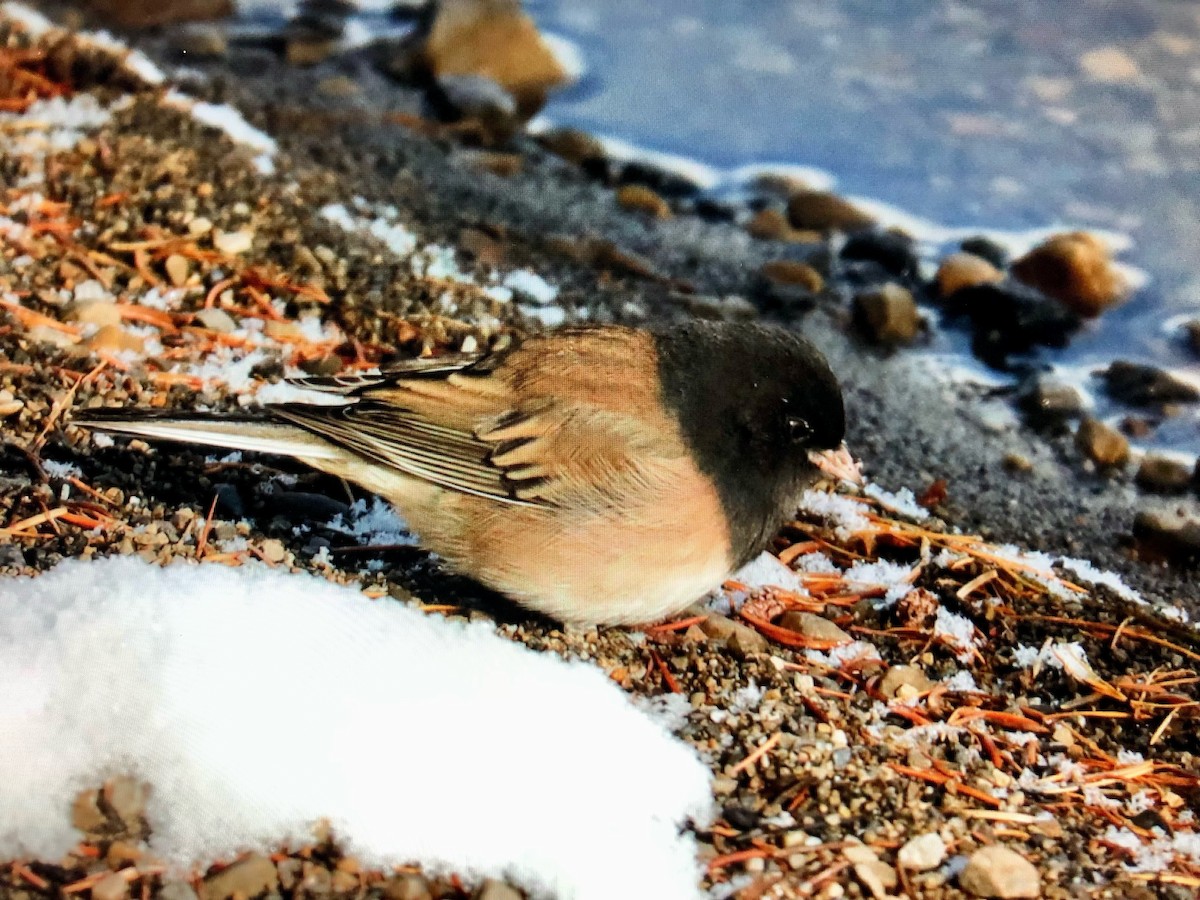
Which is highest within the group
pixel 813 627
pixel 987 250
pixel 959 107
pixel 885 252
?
pixel 959 107

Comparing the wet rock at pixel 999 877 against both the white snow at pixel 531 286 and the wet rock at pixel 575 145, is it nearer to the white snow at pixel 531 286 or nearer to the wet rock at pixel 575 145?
the white snow at pixel 531 286

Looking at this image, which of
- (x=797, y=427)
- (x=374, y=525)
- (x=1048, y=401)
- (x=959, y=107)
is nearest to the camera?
(x=797, y=427)

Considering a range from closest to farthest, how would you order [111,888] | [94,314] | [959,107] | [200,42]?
1. [111,888]
2. [94,314]
3. [959,107]
4. [200,42]

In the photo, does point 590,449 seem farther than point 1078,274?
No

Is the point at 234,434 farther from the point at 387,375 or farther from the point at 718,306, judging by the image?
the point at 718,306

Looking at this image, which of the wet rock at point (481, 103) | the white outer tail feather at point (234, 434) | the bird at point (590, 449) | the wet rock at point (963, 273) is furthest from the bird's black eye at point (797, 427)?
the wet rock at point (481, 103)

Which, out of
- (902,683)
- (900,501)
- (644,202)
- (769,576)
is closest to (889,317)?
(900,501)

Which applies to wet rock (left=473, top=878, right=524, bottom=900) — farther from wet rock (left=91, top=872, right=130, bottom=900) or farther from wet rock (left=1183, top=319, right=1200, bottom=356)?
wet rock (left=1183, top=319, right=1200, bottom=356)

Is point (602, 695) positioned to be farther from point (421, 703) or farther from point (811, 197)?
point (811, 197)
